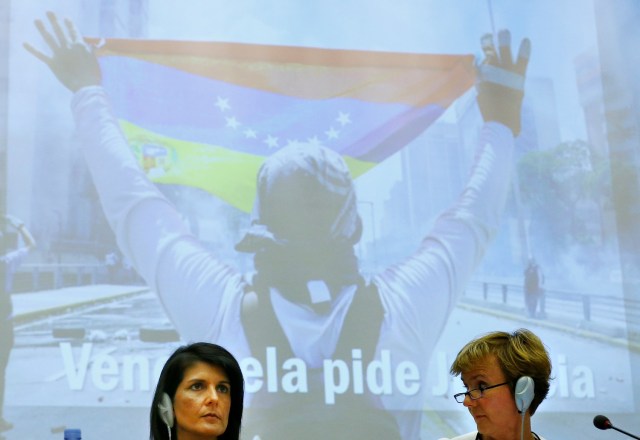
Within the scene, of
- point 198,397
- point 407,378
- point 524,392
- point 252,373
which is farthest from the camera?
point 407,378

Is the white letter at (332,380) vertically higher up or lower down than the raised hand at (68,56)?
lower down

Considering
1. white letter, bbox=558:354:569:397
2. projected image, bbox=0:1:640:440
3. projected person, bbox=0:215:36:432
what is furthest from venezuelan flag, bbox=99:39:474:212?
white letter, bbox=558:354:569:397

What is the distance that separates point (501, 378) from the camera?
180cm

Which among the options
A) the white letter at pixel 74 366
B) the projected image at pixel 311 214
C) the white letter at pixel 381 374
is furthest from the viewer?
the white letter at pixel 381 374

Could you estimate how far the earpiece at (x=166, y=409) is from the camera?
71.4 inches

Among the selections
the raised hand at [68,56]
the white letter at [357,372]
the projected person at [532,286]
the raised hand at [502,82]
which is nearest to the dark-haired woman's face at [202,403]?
the white letter at [357,372]

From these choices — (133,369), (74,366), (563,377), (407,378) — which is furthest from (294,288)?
(563,377)

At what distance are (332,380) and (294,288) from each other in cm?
38

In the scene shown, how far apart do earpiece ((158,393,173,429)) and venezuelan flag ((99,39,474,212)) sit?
155 cm

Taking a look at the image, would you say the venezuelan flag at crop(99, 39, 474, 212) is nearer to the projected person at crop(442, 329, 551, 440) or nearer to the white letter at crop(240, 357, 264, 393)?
the white letter at crop(240, 357, 264, 393)

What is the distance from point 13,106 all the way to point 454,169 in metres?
1.79

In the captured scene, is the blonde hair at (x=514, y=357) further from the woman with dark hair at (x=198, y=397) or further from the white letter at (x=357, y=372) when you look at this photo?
the white letter at (x=357, y=372)

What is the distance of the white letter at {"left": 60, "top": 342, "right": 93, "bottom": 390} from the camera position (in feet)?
9.98

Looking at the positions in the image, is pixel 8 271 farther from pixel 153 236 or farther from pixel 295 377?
pixel 295 377
